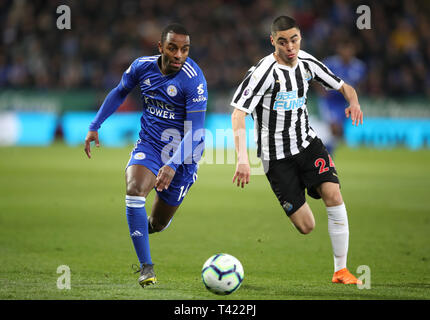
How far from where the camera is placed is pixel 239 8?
27.2 metres

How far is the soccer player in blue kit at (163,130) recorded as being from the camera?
19.9 feet

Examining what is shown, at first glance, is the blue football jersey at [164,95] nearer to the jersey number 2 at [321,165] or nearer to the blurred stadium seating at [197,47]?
the jersey number 2 at [321,165]

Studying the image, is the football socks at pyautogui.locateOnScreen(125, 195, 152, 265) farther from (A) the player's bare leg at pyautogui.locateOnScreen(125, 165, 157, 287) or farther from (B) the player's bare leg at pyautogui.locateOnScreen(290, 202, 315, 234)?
(B) the player's bare leg at pyautogui.locateOnScreen(290, 202, 315, 234)

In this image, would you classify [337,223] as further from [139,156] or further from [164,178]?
[139,156]

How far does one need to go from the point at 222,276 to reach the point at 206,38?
66.8ft

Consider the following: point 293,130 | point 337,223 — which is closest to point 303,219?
point 337,223

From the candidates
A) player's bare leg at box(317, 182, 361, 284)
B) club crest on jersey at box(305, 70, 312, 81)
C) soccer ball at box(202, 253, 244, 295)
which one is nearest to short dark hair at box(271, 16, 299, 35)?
club crest on jersey at box(305, 70, 312, 81)

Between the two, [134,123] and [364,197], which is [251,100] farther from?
[134,123]

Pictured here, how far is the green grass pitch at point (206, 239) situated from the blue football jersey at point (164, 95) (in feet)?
4.45

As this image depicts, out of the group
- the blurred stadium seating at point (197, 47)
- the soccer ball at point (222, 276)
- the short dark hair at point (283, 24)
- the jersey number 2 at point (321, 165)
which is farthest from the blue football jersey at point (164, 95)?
the blurred stadium seating at point (197, 47)

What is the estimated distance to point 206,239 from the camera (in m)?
8.42

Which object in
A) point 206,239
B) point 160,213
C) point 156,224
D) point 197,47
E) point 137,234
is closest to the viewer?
point 137,234

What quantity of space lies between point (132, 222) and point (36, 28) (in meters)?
20.0

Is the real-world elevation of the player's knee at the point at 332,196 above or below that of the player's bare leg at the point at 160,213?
above
